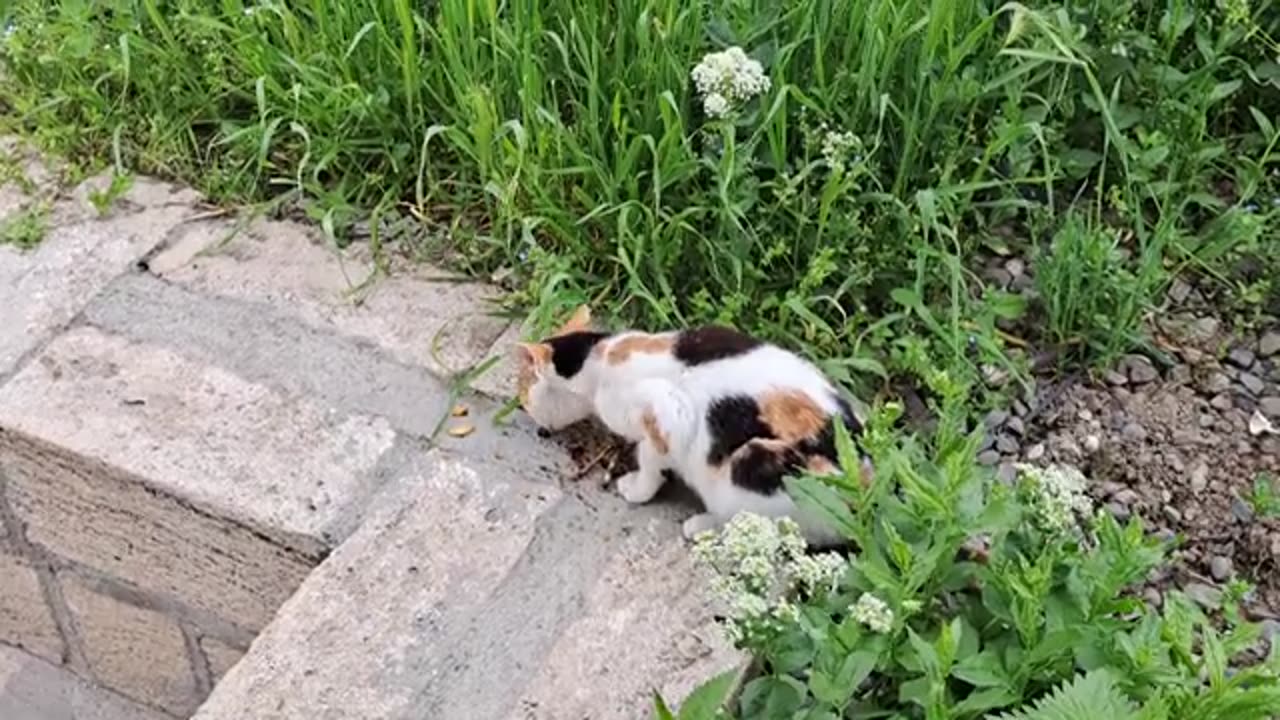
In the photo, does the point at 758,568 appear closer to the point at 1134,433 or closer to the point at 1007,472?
the point at 1007,472

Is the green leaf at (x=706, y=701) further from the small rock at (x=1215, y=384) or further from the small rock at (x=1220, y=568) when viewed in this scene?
the small rock at (x=1215, y=384)

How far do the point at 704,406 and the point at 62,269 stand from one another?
1185mm

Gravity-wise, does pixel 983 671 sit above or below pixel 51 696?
above

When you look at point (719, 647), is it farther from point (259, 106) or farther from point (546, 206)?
point (259, 106)

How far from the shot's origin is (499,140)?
2869mm

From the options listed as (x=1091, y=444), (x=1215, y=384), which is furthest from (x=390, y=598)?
(x=1215, y=384)

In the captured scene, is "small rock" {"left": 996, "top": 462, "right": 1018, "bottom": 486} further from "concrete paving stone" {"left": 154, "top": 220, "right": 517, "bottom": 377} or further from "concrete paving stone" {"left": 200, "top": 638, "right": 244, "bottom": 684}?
"concrete paving stone" {"left": 200, "top": 638, "right": 244, "bottom": 684}

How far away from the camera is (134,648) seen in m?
2.99

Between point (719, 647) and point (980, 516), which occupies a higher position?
point (980, 516)

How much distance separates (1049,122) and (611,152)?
749 millimetres

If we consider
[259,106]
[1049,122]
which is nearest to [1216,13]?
[1049,122]

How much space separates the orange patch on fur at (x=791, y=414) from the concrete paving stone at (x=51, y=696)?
4.35 ft

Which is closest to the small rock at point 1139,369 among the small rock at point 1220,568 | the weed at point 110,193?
the small rock at point 1220,568

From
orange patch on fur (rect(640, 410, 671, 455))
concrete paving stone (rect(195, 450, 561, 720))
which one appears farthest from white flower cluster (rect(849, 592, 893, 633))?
concrete paving stone (rect(195, 450, 561, 720))
